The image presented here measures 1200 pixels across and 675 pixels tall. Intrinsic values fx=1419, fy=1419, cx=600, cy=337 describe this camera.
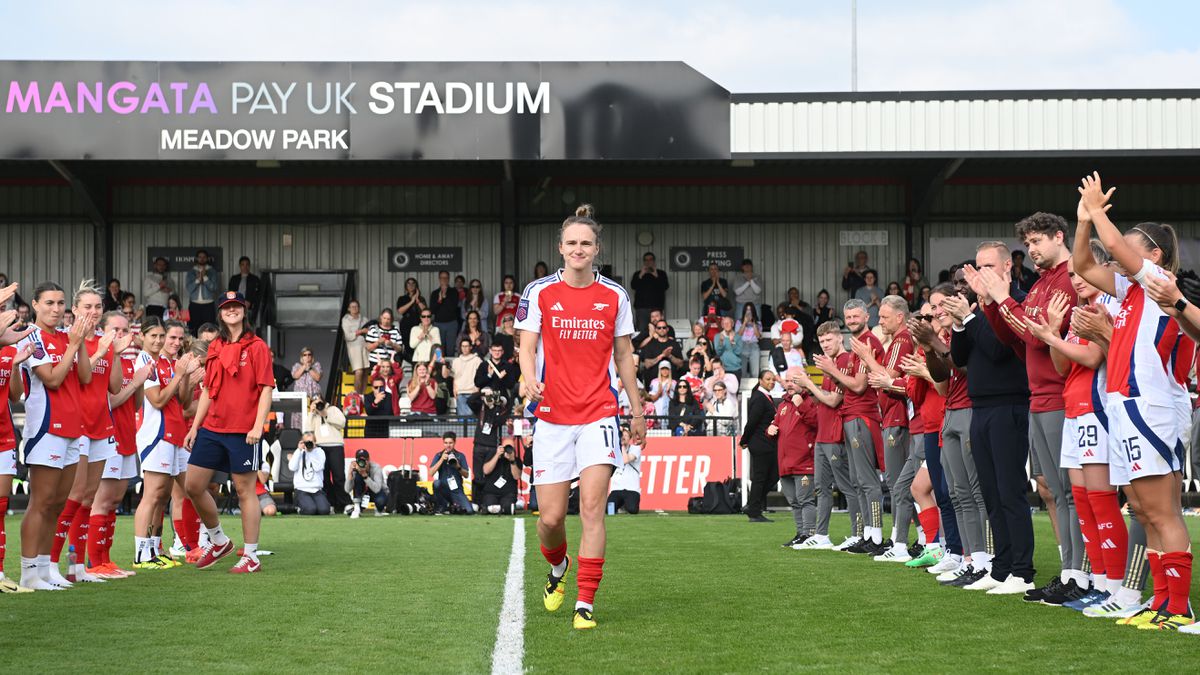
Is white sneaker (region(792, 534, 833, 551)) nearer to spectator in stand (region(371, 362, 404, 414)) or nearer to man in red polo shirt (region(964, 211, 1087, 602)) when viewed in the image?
man in red polo shirt (region(964, 211, 1087, 602))

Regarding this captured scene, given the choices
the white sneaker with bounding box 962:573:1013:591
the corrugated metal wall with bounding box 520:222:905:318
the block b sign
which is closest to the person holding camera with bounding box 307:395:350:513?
the block b sign

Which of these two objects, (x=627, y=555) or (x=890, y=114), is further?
(x=890, y=114)

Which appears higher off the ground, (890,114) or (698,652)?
(890,114)

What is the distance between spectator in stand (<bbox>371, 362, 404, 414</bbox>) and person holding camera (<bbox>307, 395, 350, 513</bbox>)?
1.79 meters

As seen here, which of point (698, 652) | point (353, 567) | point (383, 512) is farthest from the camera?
point (383, 512)

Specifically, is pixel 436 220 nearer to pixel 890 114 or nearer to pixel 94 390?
pixel 890 114

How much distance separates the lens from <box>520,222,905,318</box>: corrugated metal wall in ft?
105

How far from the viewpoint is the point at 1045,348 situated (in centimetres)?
824

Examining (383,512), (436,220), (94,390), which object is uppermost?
(436,220)

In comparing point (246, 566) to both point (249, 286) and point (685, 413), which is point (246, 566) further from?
point (249, 286)

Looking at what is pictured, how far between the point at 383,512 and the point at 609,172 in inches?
440

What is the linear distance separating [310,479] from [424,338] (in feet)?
20.8

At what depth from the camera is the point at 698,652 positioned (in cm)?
645

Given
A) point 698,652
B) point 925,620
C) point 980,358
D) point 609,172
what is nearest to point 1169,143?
point 609,172
